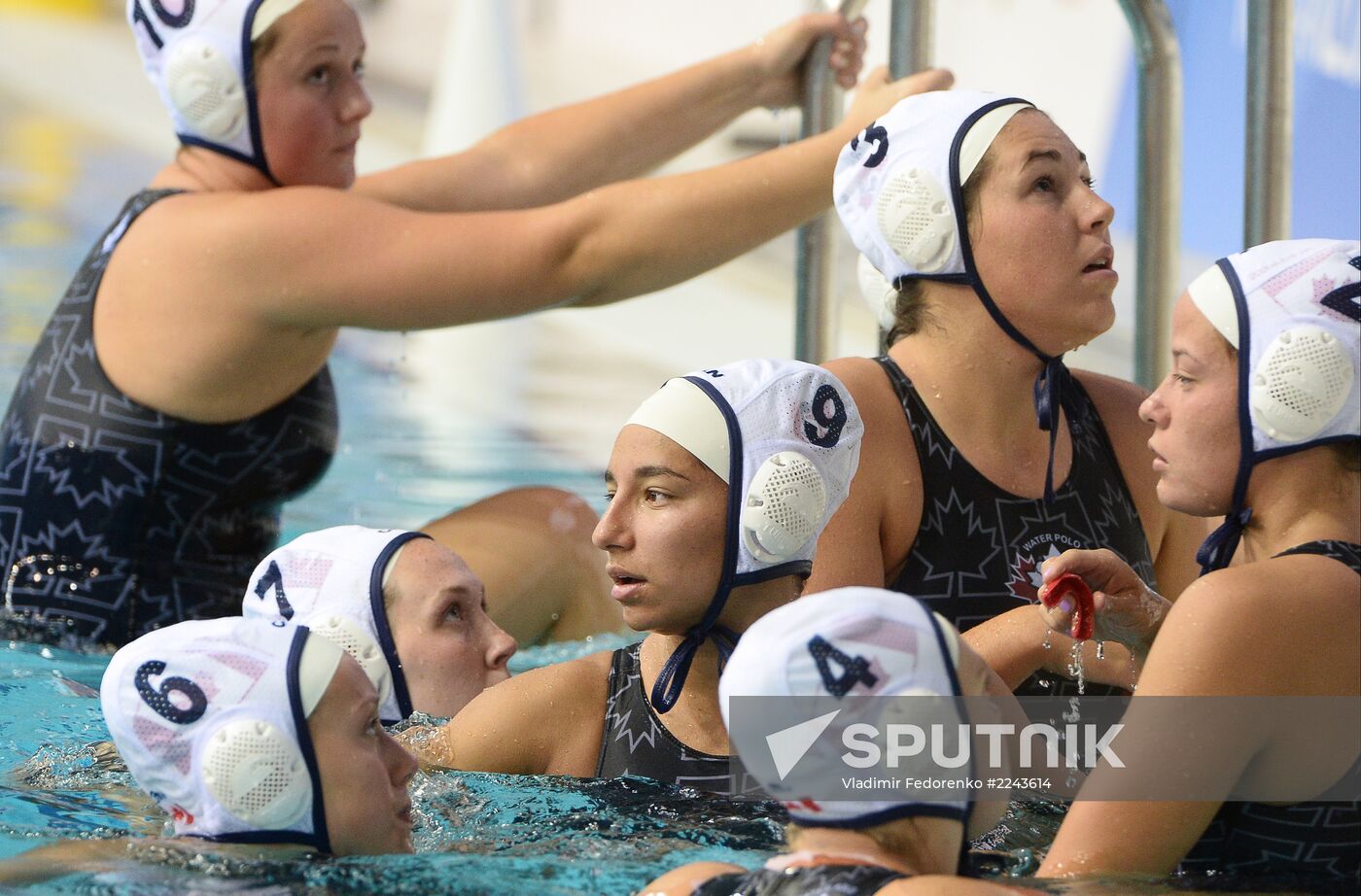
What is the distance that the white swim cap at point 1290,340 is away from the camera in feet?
7.43

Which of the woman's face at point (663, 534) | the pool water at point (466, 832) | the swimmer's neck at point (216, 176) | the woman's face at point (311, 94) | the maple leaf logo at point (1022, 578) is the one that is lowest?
the pool water at point (466, 832)

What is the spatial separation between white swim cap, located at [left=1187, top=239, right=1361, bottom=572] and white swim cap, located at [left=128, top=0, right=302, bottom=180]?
2.25 m

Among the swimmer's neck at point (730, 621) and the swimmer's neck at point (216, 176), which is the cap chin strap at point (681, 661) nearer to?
the swimmer's neck at point (730, 621)

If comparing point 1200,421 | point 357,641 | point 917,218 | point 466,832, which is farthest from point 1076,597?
point 357,641

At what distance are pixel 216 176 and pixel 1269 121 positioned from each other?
239cm

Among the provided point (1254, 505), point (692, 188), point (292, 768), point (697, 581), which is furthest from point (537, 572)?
point (1254, 505)

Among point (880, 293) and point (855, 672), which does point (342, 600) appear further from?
point (855, 672)

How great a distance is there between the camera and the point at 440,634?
3273mm

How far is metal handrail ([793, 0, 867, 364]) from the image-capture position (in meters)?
4.02

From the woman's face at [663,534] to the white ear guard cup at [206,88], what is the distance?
1503 mm

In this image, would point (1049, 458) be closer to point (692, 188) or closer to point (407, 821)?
point (692, 188)

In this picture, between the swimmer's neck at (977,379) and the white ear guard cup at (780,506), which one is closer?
the white ear guard cup at (780,506)

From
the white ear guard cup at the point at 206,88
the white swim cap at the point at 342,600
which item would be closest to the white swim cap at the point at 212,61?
the white ear guard cup at the point at 206,88

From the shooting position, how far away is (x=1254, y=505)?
7.80 ft
